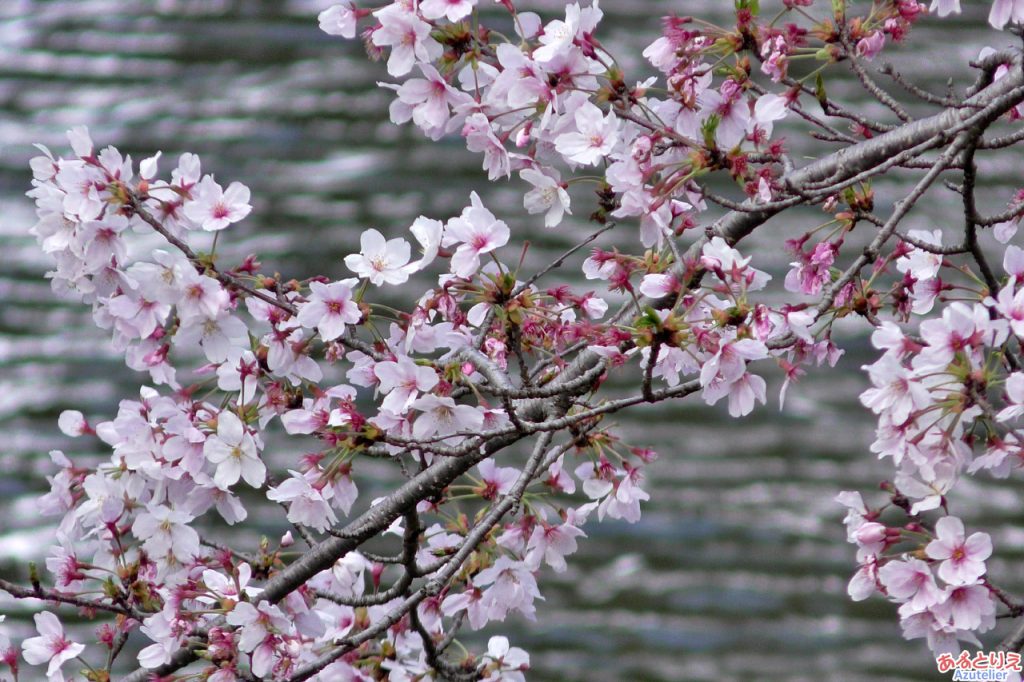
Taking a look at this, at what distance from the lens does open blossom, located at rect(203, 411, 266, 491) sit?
142 cm

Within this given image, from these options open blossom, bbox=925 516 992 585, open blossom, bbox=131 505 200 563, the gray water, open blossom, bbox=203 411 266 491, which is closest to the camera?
open blossom, bbox=925 516 992 585

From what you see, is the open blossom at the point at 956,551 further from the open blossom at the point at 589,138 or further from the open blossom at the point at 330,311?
the open blossom at the point at 330,311

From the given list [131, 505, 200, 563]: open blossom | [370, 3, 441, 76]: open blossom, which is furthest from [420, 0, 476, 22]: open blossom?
[131, 505, 200, 563]: open blossom

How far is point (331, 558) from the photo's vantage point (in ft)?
5.05

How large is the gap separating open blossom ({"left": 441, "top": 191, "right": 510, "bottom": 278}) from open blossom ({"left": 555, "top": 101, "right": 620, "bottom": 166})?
108mm

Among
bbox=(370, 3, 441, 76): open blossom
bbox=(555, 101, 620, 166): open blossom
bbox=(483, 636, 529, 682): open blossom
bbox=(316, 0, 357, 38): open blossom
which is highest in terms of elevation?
bbox=(370, 3, 441, 76): open blossom

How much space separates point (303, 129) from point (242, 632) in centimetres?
340

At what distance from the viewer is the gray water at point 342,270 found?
3.53 m

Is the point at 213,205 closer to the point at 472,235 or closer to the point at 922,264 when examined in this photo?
the point at 472,235

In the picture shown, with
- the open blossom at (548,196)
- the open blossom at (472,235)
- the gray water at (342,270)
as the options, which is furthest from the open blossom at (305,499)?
the gray water at (342,270)

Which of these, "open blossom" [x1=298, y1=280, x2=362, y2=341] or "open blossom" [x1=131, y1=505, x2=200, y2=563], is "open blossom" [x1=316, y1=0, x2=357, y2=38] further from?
"open blossom" [x1=131, y1=505, x2=200, y2=563]

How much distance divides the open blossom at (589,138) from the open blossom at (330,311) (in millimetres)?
277

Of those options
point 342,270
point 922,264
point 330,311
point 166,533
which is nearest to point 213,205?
point 330,311

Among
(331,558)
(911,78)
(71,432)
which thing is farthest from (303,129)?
(331,558)
